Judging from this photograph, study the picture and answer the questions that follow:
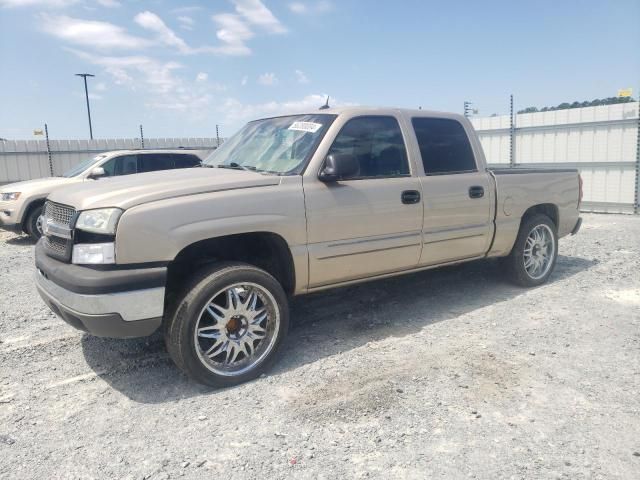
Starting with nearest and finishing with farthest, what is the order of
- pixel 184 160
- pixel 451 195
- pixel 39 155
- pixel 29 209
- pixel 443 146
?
pixel 451 195, pixel 443 146, pixel 29 209, pixel 184 160, pixel 39 155

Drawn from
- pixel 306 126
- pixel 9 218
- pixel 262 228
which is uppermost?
pixel 306 126

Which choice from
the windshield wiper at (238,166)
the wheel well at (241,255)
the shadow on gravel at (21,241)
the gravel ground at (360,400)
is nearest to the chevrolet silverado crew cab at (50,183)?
the shadow on gravel at (21,241)

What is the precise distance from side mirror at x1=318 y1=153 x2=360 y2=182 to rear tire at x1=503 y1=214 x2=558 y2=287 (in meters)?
2.64

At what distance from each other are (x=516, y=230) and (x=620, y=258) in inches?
106

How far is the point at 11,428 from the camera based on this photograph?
3012 millimetres

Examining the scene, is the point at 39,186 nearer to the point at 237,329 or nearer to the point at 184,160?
the point at 184,160

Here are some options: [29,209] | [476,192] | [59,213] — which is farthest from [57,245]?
[29,209]

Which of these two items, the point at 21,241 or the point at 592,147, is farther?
the point at 592,147

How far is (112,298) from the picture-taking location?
309cm

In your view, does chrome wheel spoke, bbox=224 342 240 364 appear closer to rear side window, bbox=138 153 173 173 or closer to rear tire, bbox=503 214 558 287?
rear tire, bbox=503 214 558 287

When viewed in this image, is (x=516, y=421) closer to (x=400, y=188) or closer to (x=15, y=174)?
(x=400, y=188)

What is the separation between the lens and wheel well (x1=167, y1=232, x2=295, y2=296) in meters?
3.59

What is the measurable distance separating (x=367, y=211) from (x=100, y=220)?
2.02 meters

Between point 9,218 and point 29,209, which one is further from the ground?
point 29,209
